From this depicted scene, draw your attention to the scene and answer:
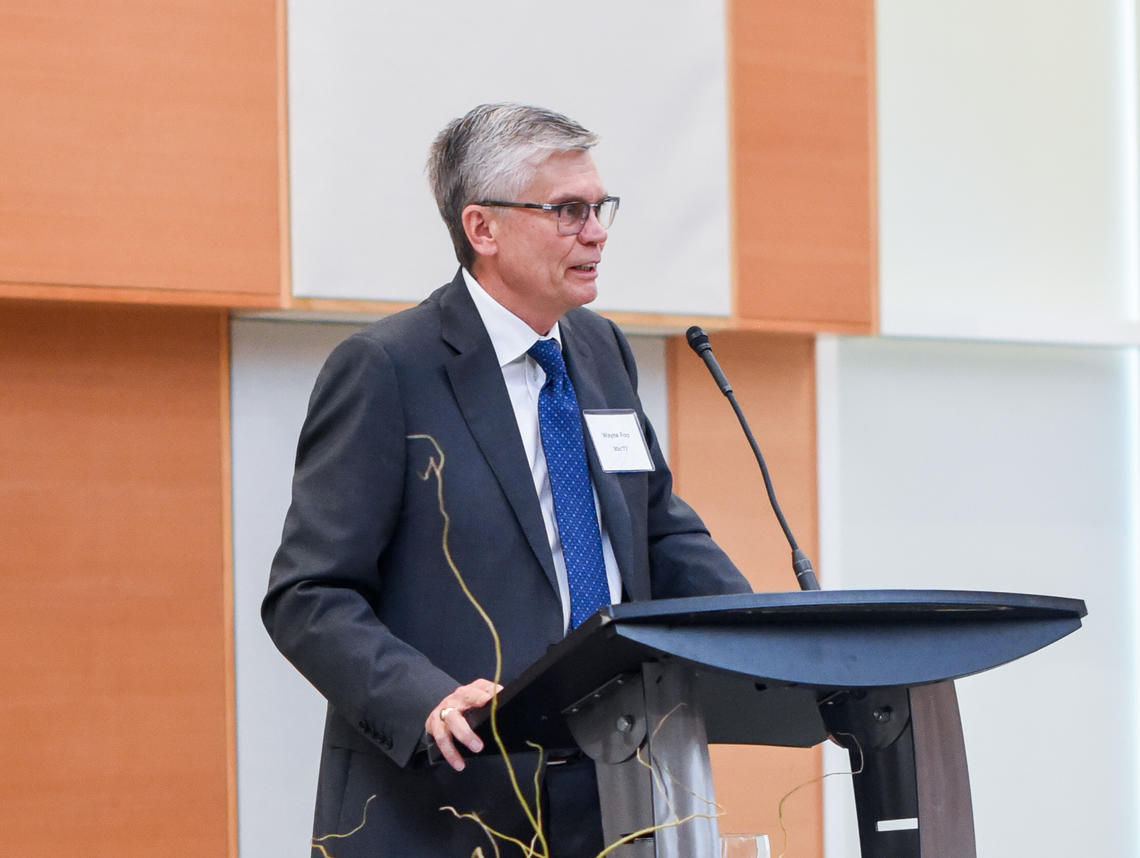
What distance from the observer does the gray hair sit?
1980mm

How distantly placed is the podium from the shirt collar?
2.22 ft

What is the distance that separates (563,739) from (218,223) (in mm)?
1912

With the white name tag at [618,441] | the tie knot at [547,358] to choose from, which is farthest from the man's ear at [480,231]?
the white name tag at [618,441]

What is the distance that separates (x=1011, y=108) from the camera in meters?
4.36

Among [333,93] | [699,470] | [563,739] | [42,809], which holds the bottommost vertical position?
[42,809]

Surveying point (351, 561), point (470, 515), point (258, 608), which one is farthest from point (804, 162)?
point (351, 561)

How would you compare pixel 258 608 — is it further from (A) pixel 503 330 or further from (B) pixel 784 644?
(B) pixel 784 644

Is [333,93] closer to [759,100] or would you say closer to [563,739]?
[759,100]

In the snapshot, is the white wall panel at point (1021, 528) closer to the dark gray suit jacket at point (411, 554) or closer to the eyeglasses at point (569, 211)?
the eyeglasses at point (569, 211)

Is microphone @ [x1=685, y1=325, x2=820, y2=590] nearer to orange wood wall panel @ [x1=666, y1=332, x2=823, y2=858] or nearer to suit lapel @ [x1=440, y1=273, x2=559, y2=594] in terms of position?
suit lapel @ [x1=440, y1=273, x2=559, y2=594]

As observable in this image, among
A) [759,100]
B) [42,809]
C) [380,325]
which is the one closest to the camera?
[380,325]

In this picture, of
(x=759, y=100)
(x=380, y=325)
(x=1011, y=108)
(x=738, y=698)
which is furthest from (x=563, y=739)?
(x=1011, y=108)

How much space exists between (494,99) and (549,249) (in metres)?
1.47

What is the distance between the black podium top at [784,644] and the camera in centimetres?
115
